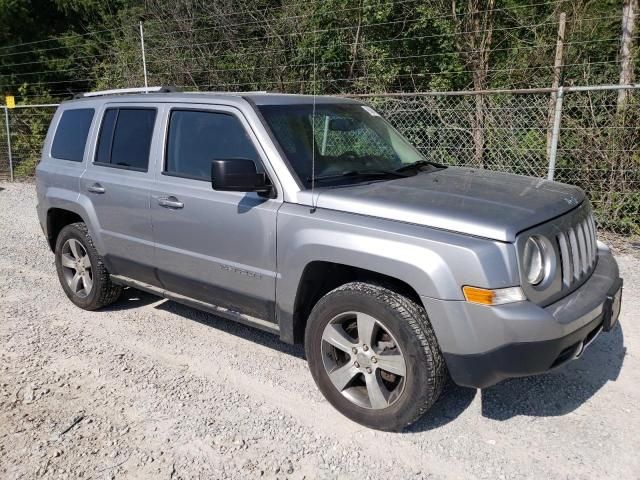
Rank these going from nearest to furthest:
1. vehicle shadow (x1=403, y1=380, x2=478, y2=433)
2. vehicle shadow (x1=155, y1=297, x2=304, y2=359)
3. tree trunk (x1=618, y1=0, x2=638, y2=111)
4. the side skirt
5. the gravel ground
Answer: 1. the gravel ground
2. vehicle shadow (x1=403, y1=380, x2=478, y2=433)
3. the side skirt
4. vehicle shadow (x1=155, y1=297, x2=304, y2=359)
5. tree trunk (x1=618, y1=0, x2=638, y2=111)

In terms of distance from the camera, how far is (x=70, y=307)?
207 inches

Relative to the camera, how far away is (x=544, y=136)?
24.2 ft

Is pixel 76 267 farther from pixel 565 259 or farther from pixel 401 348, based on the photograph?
pixel 565 259

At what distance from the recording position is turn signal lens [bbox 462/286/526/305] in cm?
272

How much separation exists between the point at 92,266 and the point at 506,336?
3.71 m

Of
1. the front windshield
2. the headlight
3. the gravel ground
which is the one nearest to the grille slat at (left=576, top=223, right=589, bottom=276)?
the headlight

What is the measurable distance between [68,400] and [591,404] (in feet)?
11.0

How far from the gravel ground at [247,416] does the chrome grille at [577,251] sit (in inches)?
34.6

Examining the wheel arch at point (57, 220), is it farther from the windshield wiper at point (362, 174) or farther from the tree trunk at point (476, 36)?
the tree trunk at point (476, 36)

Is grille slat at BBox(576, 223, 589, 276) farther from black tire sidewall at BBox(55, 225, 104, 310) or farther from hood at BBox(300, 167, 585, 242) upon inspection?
black tire sidewall at BBox(55, 225, 104, 310)

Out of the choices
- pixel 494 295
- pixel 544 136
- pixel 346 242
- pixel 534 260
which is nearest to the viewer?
pixel 494 295

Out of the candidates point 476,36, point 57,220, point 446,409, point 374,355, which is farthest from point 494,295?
point 476,36

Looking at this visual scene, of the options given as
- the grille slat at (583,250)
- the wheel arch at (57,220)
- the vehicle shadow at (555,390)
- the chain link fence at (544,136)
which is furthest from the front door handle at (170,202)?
the chain link fence at (544,136)

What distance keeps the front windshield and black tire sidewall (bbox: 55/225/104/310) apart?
7.34 ft
